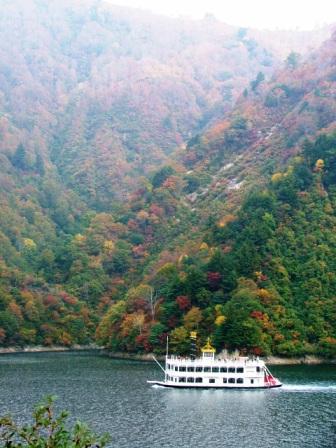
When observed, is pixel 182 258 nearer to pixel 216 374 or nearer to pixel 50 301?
pixel 50 301

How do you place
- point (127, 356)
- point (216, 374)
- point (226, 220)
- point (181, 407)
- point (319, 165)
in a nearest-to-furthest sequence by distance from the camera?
1. point (181, 407)
2. point (216, 374)
3. point (127, 356)
4. point (319, 165)
5. point (226, 220)

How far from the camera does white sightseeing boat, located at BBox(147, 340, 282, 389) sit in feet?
337

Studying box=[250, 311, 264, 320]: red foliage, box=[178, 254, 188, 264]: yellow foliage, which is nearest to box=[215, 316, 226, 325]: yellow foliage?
box=[250, 311, 264, 320]: red foliage

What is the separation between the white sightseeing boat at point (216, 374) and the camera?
102812 millimetres

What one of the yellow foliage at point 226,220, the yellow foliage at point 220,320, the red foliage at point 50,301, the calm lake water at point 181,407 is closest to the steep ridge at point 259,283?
the yellow foliage at point 220,320

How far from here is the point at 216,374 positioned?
342 feet

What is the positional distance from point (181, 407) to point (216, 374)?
67.3 ft

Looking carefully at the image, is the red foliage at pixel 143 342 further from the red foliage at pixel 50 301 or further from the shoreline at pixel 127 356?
the red foliage at pixel 50 301

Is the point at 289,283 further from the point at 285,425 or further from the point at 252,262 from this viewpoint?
the point at 285,425

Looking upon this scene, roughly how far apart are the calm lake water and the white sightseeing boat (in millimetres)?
3373

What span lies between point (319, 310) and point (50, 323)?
73.8 m

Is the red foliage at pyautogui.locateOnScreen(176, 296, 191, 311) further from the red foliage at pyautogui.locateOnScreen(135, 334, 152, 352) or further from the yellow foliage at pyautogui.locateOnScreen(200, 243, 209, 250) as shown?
the yellow foliage at pyautogui.locateOnScreen(200, 243, 209, 250)

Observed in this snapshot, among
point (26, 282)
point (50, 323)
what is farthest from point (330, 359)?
point (26, 282)

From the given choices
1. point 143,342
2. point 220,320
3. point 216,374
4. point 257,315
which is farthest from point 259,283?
point 216,374
